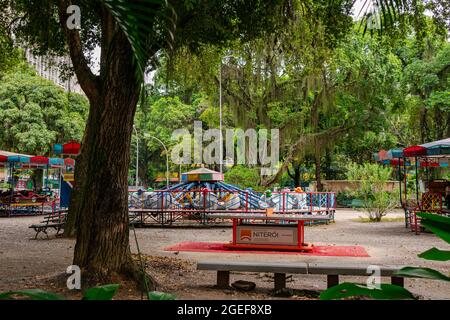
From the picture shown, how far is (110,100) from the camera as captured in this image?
6.22 m

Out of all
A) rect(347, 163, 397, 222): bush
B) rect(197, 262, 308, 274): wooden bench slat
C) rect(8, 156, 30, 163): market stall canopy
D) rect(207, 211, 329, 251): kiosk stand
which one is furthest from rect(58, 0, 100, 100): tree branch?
rect(347, 163, 397, 222): bush

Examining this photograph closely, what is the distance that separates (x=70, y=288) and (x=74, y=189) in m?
7.05

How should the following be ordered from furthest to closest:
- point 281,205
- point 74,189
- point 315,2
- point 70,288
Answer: point 281,205 → point 74,189 → point 315,2 → point 70,288

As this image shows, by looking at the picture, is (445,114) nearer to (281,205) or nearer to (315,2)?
(281,205)

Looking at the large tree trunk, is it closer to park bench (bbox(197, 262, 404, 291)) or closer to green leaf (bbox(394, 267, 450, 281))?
park bench (bbox(197, 262, 404, 291))

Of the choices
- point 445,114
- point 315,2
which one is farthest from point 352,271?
point 445,114

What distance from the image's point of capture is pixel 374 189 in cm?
1970

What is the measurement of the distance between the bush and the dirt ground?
263cm

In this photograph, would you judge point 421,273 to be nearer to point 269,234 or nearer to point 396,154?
point 269,234

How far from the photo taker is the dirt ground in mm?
6559

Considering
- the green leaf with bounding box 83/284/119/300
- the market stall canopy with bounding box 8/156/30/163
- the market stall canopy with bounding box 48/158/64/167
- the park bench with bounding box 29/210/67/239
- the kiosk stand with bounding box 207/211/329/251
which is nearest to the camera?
the green leaf with bounding box 83/284/119/300

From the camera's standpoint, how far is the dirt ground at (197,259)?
6559mm

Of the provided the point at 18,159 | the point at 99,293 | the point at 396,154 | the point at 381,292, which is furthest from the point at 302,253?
the point at 18,159

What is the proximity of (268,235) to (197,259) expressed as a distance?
93.8 inches
